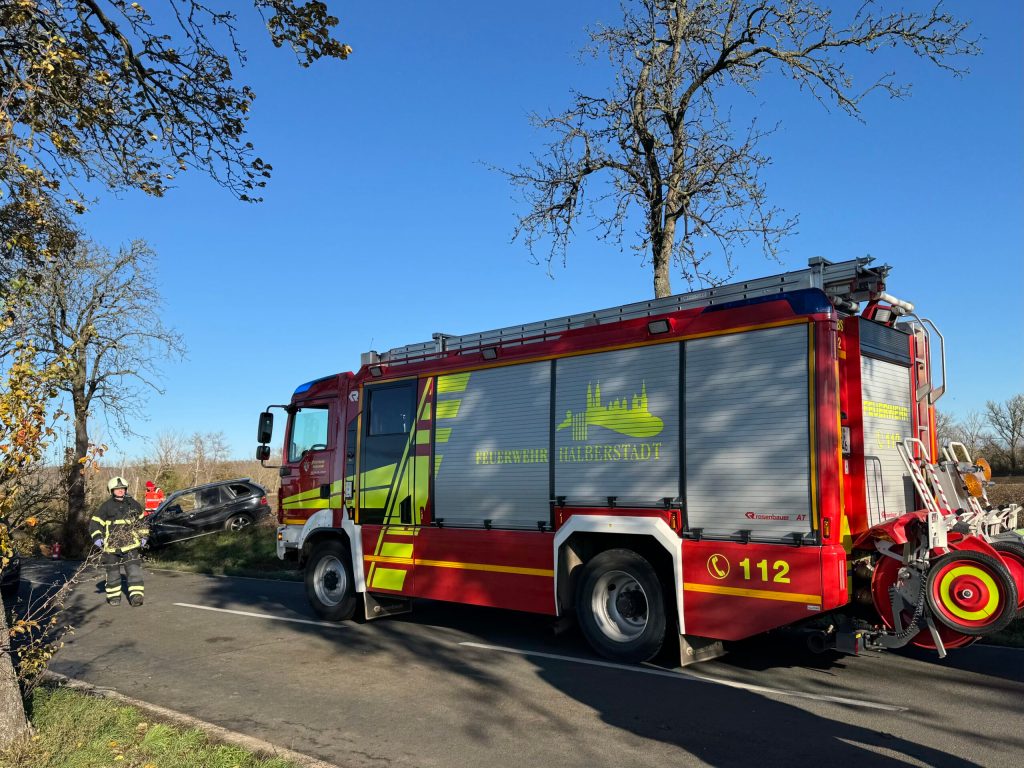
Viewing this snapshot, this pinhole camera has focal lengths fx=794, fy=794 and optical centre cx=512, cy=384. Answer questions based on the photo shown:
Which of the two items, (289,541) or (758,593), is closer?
(758,593)

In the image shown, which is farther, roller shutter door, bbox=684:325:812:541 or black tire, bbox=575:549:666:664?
black tire, bbox=575:549:666:664

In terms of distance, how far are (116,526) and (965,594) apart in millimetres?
10420

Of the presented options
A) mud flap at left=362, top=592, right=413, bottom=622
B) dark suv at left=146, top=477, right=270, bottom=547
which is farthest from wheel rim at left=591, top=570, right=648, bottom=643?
dark suv at left=146, top=477, right=270, bottom=547

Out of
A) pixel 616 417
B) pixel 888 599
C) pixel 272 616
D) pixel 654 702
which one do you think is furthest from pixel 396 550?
pixel 888 599

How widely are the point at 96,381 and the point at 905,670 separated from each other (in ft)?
69.8

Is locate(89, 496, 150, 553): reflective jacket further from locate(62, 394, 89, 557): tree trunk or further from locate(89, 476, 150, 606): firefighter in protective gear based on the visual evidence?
locate(62, 394, 89, 557): tree trunk

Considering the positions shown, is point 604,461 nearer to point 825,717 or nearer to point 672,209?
point 825,717

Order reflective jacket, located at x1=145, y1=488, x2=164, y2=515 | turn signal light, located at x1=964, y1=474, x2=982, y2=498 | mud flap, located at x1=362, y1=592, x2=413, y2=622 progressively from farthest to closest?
reflective jacket, located at x1=145, y1=488, x2=164, y2=515 < mud flap, located at x1=362, y1=592, x2=413, y2=622 < turn signal light, located at x1=964, y1=474, x2=982, y2=498

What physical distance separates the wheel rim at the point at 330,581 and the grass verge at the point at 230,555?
5.06 meters

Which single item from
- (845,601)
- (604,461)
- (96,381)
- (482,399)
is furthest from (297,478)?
(96,381)

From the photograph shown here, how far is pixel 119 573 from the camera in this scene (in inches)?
442

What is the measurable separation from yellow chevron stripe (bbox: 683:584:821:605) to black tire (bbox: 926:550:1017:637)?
811 millimetres

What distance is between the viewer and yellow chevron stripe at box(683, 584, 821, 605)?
586cm

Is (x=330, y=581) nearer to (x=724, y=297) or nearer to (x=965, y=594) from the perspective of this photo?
(x=724, y=297)
